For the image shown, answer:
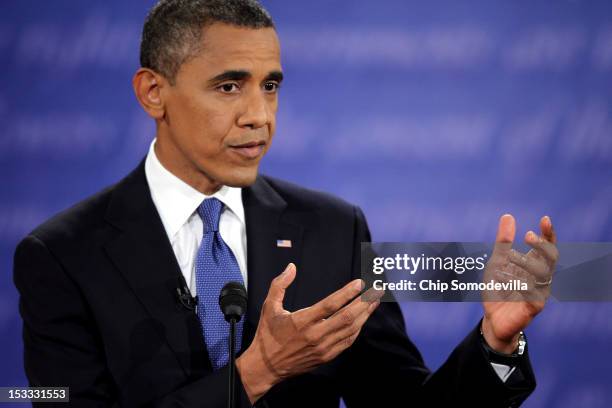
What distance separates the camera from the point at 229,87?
204 centimetres

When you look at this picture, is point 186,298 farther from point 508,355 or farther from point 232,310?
point 508,355

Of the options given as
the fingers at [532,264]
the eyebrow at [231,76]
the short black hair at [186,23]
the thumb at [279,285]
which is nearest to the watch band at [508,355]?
the fingers at [532,264]

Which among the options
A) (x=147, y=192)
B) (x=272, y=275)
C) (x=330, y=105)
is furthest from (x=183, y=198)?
(x=330, y=105)

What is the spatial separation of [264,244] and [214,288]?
0.19 metres

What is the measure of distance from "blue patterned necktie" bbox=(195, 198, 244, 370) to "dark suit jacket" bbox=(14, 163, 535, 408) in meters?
0.03

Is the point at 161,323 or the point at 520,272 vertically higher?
the point at 520,272

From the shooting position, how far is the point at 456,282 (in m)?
1.88

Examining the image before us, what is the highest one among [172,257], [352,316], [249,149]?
[249,149]

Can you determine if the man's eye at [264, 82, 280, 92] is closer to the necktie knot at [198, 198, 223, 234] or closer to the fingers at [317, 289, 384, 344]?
the necktie knot at [198, 198, 223, 234]

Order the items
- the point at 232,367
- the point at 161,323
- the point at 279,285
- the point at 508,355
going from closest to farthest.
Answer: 1. the point at 232,367
2. the point at 279,285
3. the point at 508,355
4. the point at 161,323

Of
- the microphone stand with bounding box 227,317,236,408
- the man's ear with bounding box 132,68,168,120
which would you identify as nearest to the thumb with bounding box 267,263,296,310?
the microphone stand with bounding box 227,317,236,408

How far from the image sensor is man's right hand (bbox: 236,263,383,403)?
5.53 ft

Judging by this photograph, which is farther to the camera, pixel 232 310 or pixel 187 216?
pixel 187 216

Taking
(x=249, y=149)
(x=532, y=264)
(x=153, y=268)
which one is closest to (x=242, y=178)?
(x=249, y=149)
